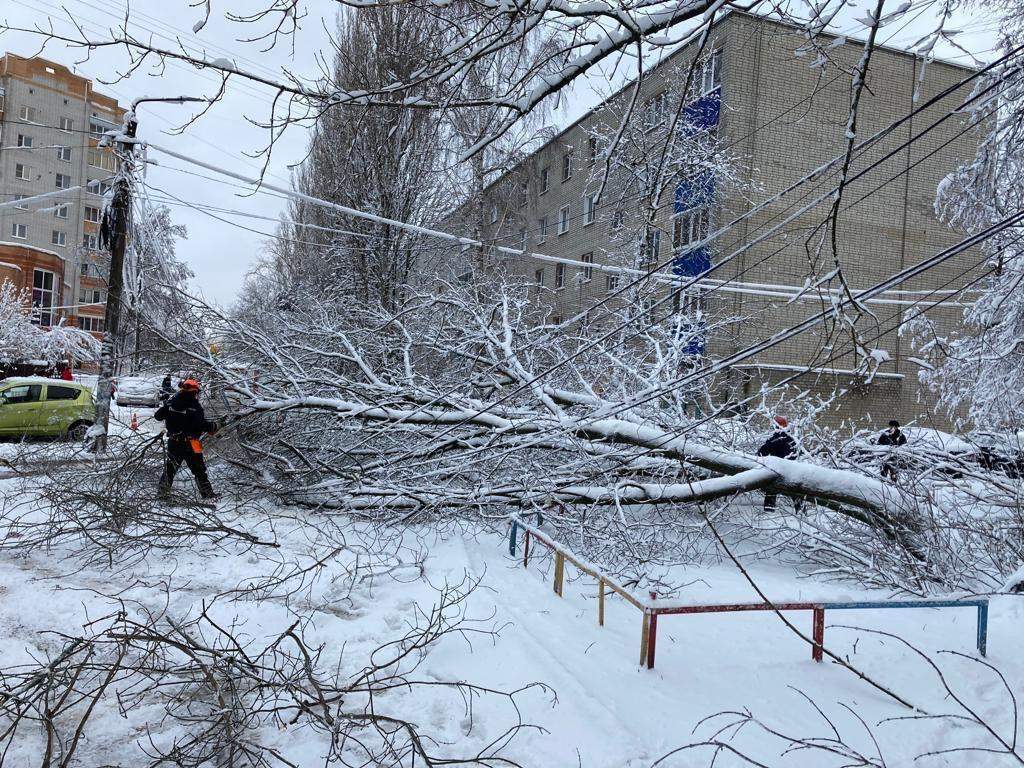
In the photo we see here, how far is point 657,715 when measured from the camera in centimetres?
358

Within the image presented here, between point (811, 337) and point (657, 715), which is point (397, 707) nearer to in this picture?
point (657, 715)

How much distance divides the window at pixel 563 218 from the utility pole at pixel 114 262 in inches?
646

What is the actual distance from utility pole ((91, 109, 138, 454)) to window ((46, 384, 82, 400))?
488 cm

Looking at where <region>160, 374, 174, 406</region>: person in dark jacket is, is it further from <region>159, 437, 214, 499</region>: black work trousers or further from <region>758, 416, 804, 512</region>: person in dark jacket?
<region>758, 416, 804, 512</region>: person in dark jacket

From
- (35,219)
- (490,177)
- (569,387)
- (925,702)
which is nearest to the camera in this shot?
(925,702)

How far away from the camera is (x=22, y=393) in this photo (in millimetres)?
14500

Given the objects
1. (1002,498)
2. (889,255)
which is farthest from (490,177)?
(1002,498)

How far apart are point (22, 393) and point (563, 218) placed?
1705 centimetres

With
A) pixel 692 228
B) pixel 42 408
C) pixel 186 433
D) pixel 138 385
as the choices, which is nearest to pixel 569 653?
pixel 186 433

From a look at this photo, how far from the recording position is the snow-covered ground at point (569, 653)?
3309 millimetres

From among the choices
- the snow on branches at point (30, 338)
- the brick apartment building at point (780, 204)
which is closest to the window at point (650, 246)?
the brick apartment building at point (780, 204)

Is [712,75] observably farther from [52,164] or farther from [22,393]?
[52,164]

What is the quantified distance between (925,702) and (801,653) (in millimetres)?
738

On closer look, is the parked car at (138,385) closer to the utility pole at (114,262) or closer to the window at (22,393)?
the utility pole at (114,262)
